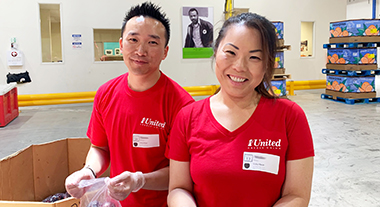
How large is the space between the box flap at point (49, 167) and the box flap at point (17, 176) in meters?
0.05

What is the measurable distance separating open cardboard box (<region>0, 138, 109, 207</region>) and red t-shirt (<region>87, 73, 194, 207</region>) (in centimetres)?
79

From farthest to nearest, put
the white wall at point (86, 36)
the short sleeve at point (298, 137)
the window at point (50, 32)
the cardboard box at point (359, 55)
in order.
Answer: the window at point (50, 32) < the white wall at point (86, 36) < the cardboard box at point (359, 55) < the short sleeve at point (298, 137)

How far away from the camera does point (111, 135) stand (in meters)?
1.60

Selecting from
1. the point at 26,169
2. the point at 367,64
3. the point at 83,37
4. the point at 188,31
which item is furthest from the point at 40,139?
the point at 367,64

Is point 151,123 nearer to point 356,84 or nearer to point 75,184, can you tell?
point 75,184

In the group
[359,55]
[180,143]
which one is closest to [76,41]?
[359,55]

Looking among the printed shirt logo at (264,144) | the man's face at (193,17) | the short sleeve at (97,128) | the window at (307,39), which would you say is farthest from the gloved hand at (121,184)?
the window at (307,39)

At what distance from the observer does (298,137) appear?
3.66 feet

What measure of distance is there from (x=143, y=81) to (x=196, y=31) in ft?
25.9

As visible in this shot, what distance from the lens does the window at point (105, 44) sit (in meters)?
8.64

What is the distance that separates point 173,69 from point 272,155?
8.22 m

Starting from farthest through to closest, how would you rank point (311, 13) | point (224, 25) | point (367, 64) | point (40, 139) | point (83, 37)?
point (311, 13) → point (83, 37) → point (367, 64) → point (40, 139) → point (224, 25)

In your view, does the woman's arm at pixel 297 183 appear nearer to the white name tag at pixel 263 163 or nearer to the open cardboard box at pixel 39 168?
the white name tag at pixel 263 163

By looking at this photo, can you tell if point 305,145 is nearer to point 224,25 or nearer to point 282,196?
point 282,196
